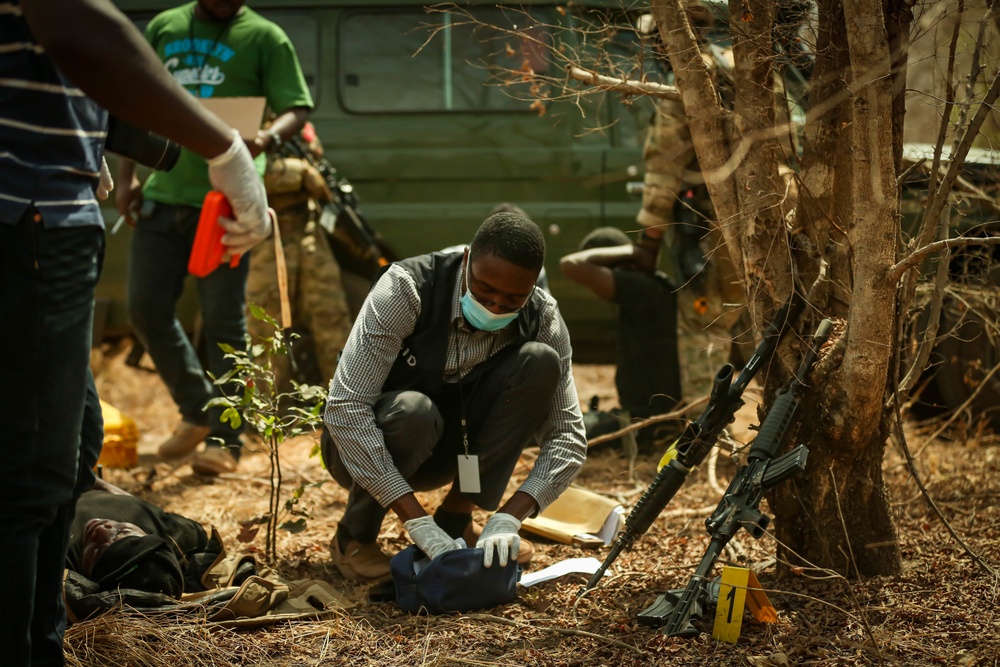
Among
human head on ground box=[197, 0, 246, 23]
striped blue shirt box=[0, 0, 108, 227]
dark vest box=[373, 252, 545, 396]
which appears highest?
human head on ground box=[197, 0, 246, 23]

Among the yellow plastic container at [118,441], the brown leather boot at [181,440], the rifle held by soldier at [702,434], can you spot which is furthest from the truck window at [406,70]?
the rifle held by soldier at [702,434]

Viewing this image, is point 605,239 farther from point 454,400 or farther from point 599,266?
point 454,400

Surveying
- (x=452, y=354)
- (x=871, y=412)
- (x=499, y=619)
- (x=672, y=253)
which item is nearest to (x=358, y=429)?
(x=452, y=354)

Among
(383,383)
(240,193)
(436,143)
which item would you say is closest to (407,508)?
(383,383)

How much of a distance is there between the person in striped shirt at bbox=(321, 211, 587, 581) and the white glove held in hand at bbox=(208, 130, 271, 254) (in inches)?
32.6

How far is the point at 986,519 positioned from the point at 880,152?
141 cm

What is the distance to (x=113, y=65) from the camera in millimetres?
1513

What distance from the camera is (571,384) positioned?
289 cm

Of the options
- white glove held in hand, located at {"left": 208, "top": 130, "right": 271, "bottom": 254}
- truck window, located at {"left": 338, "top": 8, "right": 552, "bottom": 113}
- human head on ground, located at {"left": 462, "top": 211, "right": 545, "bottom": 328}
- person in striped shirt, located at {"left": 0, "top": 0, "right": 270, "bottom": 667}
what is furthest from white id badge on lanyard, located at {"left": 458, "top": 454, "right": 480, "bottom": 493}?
truck window, located at {"left": 338, "top": 8, "right": 552, "bottom": 113}

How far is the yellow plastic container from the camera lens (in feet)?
13.5

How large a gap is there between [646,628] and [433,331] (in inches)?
37.1

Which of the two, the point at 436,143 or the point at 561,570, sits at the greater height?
the point at 436,143

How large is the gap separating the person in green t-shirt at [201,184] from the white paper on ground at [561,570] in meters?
1.71

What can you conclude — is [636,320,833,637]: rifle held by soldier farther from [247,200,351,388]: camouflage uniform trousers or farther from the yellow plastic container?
[247,200,351,388]: camouflage uniform trousers
